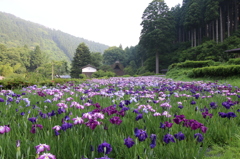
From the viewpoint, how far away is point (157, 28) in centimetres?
4356

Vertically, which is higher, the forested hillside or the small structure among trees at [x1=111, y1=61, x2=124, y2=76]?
the forested hillside

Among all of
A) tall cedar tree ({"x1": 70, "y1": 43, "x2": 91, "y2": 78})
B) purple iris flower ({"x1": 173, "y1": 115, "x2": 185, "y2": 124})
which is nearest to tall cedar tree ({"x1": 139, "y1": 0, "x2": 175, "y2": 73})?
tall cedar tree ({"x1": 70, "y1": 43, "x2": 91, "y2": 78})

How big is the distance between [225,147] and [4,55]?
3866 inches

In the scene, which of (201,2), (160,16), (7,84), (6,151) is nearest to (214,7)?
(201,2)

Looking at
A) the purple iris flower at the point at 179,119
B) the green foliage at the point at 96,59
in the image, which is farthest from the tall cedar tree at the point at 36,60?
the purple iris flower at the point at 179,119

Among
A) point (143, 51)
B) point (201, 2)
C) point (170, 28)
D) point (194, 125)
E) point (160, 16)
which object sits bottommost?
point (194, 125)

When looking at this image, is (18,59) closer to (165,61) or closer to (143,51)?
(143,51)

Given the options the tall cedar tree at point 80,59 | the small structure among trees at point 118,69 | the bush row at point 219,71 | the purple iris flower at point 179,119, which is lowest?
the purple iris flower at point 179,119

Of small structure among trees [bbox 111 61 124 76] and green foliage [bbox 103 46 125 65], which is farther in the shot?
green foliage [bbox 103 46 125 65]

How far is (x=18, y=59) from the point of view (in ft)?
283

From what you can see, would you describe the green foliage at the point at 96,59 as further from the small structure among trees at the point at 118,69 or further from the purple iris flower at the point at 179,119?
the purple iris flower at the point at 179,119

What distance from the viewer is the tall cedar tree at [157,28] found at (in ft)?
142

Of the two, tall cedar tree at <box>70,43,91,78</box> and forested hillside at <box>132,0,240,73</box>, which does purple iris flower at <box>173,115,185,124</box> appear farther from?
tall cedar tree at <box>70,43,91,78</box>

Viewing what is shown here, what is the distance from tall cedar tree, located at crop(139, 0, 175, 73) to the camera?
43.2 metres
